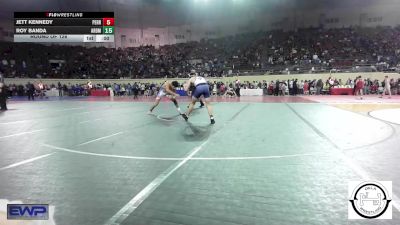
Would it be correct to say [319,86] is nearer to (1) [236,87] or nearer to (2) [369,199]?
(1) [236,87]

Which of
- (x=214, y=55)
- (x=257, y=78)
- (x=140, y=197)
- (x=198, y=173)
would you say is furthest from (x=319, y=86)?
(x=140, y=197)

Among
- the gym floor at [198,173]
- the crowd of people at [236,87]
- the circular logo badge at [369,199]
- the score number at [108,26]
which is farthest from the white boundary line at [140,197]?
the crowd of people at [236,87]

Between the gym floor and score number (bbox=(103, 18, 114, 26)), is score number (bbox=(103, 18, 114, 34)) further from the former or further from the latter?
the gym floor

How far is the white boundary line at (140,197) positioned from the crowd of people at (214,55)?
30.9 m

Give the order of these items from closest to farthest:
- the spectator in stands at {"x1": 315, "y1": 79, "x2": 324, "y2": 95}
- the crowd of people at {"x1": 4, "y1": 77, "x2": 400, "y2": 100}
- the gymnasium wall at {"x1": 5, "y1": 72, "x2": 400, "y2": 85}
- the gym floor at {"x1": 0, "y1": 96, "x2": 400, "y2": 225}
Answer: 1. the gym floor at {"x1": 0, "y1": 96, "x2": 400, "y2": 225}
2. the crowd of people at {"x1": 4, "y1": 77, "x2": 400, "y2": 100}
3. the gymnasium wall at {"x1": 5, "y1": 72, "x2": 400, "y2": 85}
4. the spectator in stands at {"x1": 315, "y1": 79, "x2": 324, "y2": 95}

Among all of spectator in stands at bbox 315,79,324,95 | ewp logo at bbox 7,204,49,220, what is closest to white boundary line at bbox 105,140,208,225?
ewp logo at bbox 7,204,49,220

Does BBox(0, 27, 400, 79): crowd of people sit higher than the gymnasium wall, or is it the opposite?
BBox(0, 27, 400, 79): crowd of people

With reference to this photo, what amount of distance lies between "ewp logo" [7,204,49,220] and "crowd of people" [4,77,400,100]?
26576 mm

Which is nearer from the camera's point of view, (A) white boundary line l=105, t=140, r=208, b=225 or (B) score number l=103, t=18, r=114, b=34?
(A) white boundary line l=105, t=140, r=208, b=225

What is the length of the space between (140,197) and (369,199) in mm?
2380

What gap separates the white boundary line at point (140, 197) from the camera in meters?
3.32

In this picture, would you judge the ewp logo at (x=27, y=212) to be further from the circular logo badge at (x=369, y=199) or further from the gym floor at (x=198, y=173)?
the circular logo badge at (x=369, y=199)

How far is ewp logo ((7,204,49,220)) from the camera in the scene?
295 centimetres

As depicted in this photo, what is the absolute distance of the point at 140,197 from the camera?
394cm
